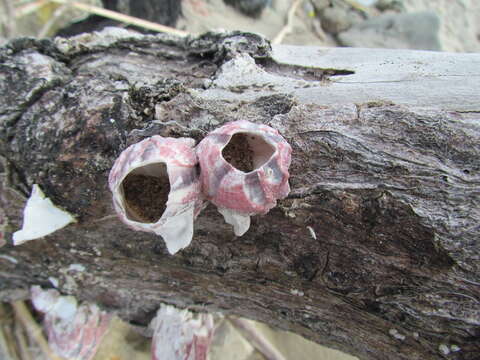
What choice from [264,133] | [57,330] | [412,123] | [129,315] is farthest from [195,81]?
[57,330]

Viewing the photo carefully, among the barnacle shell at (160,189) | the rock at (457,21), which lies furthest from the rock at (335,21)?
the barnacle shell at (160,189)

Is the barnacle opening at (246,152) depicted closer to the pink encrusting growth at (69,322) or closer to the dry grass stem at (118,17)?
the pink encrusting growth at (69,322)

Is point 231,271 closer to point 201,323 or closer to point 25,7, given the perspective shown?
point 201,323

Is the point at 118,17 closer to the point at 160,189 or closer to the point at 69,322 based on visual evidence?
the point at 69,322

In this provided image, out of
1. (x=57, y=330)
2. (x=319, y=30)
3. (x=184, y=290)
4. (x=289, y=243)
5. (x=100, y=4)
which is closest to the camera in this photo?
(x=289, y=243)

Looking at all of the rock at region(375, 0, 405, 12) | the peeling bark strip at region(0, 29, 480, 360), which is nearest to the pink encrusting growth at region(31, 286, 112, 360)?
the peeling bark strip at region(0, 29, 480, 360)

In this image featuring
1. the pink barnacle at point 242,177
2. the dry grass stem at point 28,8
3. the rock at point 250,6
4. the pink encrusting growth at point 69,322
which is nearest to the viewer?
the pink barnacle at point 242,177

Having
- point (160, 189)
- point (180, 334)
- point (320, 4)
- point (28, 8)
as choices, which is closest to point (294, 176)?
point (160, 189)
